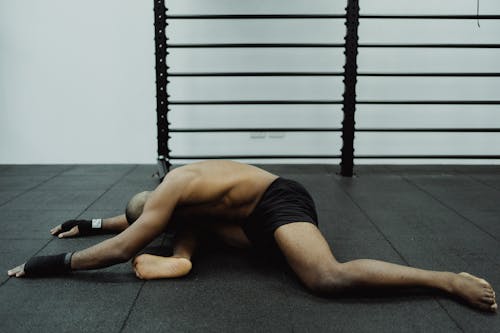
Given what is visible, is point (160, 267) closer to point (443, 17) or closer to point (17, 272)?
point (17, 272)

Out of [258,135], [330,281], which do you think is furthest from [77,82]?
[330,281]

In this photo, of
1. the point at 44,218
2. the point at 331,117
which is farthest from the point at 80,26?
the point at 331,117

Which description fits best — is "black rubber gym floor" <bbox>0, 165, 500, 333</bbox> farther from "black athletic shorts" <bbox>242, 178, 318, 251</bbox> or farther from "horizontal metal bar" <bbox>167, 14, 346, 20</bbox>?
"horizontal metal bar" <bbox>167, 14, 346, 20</bbox>

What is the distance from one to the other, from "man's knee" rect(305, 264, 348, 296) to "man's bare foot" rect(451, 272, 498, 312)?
44 centimetres

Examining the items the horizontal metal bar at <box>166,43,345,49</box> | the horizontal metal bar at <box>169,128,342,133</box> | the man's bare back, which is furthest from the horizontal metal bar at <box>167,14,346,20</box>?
the man's bare back

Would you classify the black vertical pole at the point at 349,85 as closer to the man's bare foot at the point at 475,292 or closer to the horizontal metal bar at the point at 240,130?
the horizontal metal bar at the point at 240,130

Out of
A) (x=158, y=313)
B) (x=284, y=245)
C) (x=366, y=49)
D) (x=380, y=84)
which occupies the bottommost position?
(x=158, y=313)

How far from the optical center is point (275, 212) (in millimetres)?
2146

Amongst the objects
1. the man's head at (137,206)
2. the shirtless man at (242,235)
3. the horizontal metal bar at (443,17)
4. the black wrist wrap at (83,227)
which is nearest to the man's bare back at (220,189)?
the shirtless man at (242,235)

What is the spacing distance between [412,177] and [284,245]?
2.60 meters

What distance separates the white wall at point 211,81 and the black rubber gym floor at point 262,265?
22.8 inches

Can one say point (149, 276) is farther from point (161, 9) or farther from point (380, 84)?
point (380, 84)

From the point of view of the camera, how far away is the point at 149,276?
6.95 ft

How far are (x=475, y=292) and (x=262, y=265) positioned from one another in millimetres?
934
